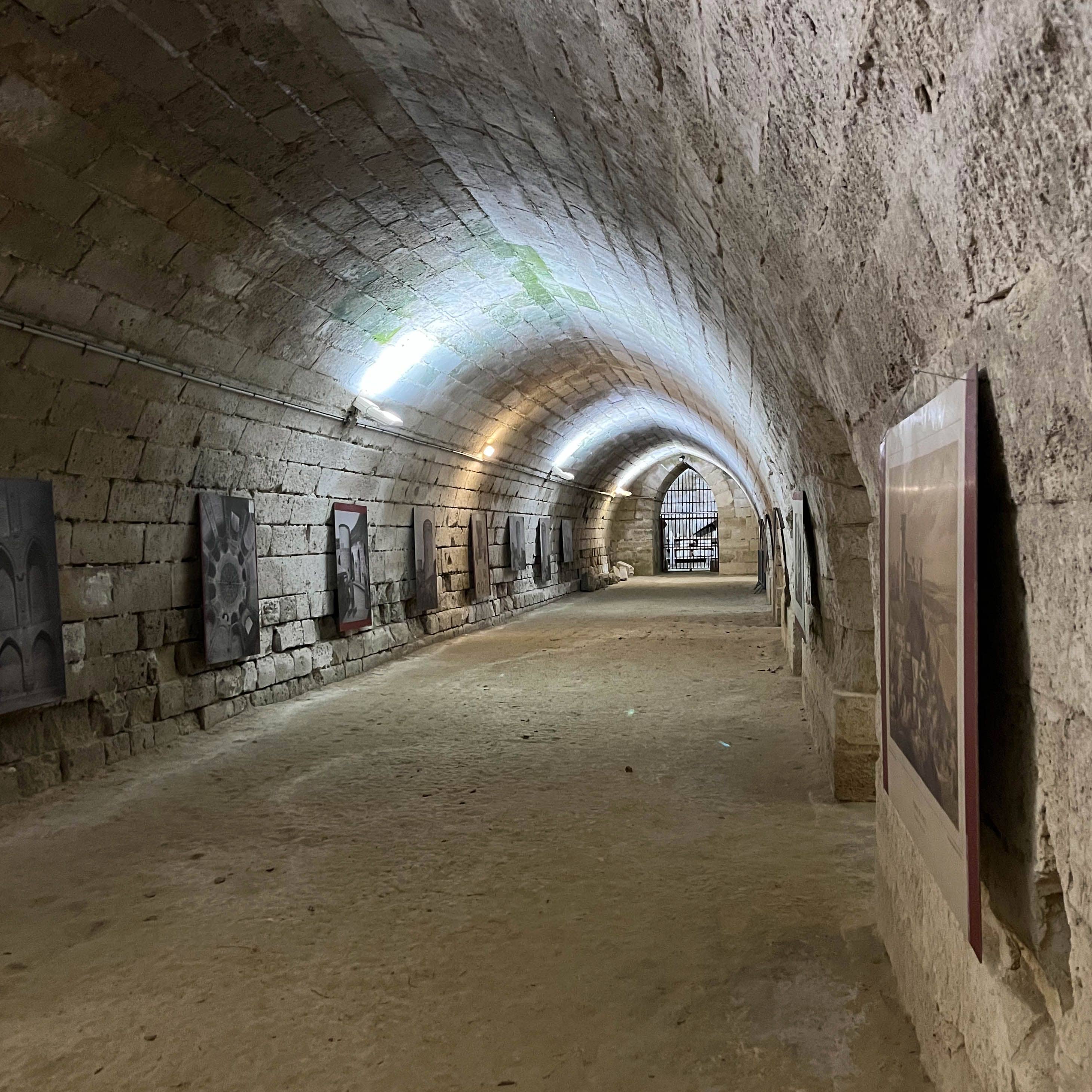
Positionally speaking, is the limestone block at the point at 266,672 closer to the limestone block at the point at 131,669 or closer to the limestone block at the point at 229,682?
the limestone block at the point at 229,682

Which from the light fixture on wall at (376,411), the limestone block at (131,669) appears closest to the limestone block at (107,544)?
the limestone block at (131,669)

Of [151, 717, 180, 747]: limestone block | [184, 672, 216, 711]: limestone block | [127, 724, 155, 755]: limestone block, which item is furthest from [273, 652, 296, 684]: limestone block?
[127, 724, 155, 755]: limestone block

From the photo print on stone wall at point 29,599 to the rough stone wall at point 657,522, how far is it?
22.6 m

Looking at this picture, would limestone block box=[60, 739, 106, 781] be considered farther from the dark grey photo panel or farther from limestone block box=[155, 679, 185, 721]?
the dark grey photo panel

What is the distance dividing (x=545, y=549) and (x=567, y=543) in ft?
7.25

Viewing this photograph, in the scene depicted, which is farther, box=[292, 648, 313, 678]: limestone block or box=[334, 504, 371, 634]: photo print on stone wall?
box=[334, 504, 371, 634]: photo print on stone wall

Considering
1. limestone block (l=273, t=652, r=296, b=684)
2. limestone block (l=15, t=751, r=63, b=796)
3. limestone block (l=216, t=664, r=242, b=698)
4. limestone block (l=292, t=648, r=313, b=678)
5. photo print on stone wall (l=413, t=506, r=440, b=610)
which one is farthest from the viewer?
photo print on stone wall (l=413, t=506, r=440, b=610)

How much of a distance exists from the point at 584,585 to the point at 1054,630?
21428 mm

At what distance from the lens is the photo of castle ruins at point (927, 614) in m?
1.80

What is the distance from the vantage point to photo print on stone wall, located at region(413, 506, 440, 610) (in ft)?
40.0

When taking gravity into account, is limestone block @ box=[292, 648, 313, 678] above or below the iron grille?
below

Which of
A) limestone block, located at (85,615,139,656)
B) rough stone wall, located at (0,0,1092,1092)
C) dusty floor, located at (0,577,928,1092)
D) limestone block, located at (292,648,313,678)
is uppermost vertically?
rough stone wall, located at (0,0,1092,1092)

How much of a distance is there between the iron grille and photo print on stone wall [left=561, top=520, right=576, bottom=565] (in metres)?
9.78

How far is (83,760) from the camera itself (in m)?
6.02
